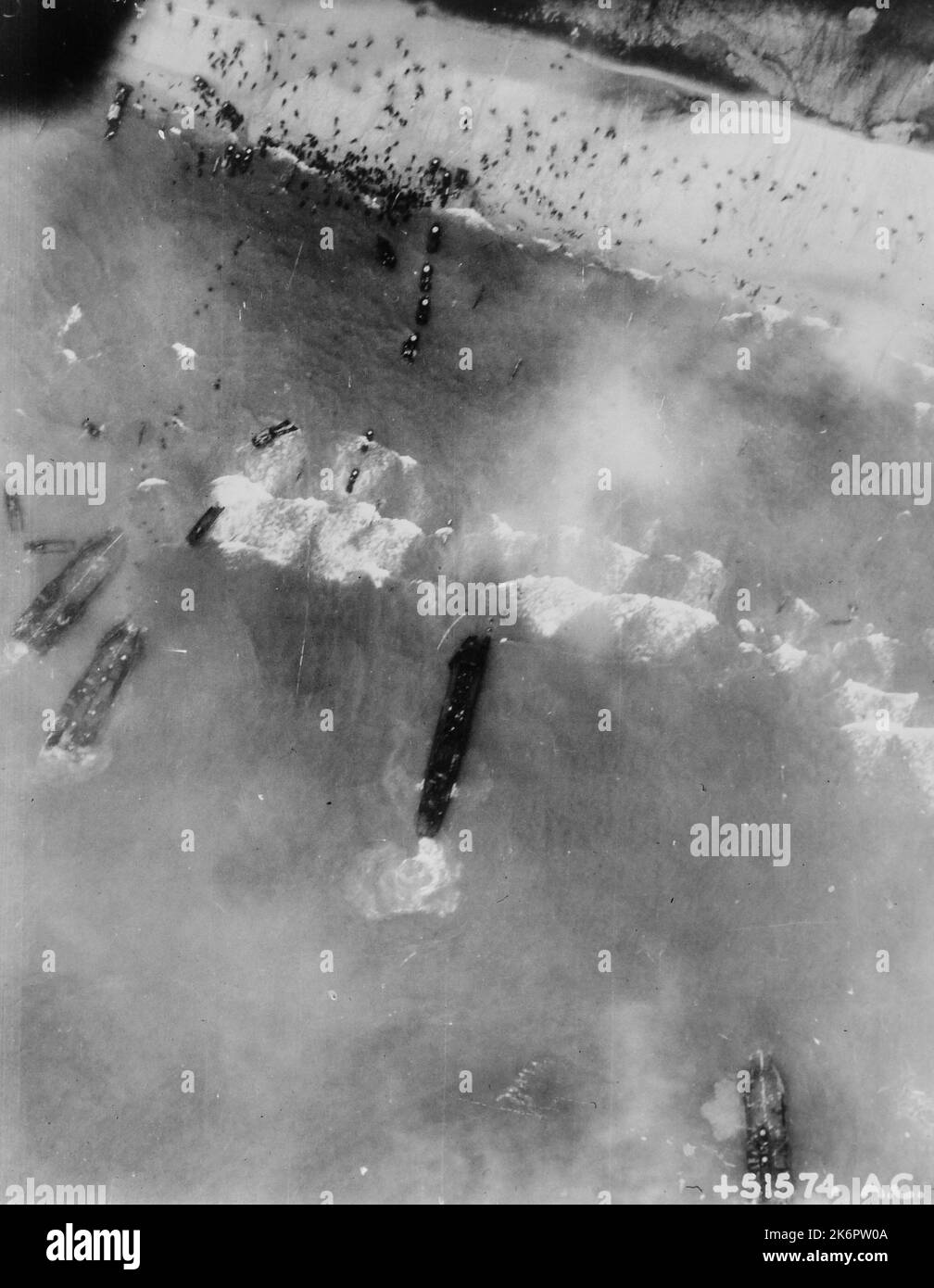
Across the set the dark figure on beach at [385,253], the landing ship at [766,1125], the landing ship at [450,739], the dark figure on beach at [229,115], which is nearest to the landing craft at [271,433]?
the dark figure on beach at [385,253]

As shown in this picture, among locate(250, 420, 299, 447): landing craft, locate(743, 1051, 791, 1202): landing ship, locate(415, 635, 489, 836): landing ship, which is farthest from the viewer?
locate(250, 420, 299, 447): landing craft

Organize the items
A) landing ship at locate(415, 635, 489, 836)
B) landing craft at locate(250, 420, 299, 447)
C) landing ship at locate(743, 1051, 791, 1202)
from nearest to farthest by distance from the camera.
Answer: landing ship at locate(743, 1051, 791, 1202)
landing ship at locate(415, 635, 489, 836)
landing craft at locate(250, 420, 299, 447)

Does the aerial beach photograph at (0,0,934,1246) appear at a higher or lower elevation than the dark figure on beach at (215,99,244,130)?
lower

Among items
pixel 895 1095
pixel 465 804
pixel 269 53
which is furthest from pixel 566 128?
pixel 895 1095

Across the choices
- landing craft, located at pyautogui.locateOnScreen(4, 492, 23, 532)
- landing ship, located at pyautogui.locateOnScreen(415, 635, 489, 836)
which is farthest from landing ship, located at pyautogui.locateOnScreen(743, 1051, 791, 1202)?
landing craft, located at pyautogui.locateOnScreen(4, 492, 23, 532)

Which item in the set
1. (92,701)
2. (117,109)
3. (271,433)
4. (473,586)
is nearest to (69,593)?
(92,701)

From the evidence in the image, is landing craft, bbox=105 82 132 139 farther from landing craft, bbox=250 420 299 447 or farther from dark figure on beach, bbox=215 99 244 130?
landing craft, bbox=250 420 299 447

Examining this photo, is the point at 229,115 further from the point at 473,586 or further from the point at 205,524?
the point at 473,586
